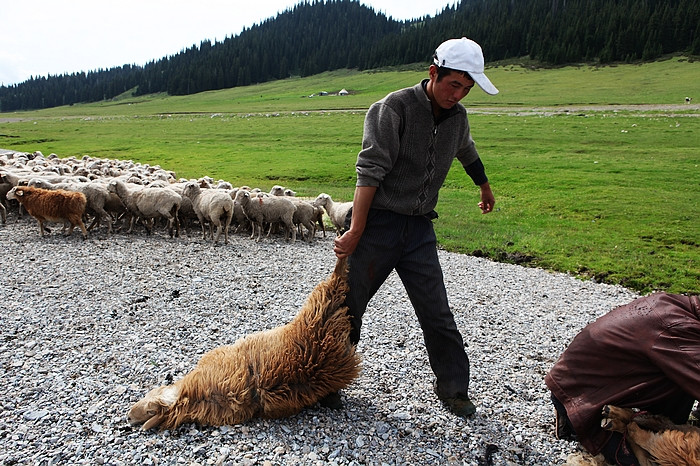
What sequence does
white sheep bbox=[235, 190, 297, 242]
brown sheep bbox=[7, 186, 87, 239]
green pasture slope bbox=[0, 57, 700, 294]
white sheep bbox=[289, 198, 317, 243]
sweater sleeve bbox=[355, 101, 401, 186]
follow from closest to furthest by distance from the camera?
sweater sleeve bbox=[355, 101, 401, 186] < brown sheep bbox=[7, 186, 87, 239] < green pasture slope bbox=[0, 57, 700, 294] < white sheep bbox=[235, 190, 297, 242] < white sheep bbox=[289, 198, 317, 243]

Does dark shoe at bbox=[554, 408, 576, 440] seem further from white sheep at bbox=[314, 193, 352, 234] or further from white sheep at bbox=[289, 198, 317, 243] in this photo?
white sheep at bbox=[289, 198, 317, 243]

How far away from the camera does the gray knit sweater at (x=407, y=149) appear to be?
4219 mm

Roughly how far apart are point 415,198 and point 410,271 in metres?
0.71

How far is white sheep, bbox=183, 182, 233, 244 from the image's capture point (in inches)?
507

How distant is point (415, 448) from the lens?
4.40 metres

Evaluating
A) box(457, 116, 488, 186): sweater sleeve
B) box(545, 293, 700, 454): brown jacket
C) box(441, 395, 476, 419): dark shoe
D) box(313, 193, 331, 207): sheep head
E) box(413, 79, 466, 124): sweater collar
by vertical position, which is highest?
box(413, 79, 466, 124): sweater collar

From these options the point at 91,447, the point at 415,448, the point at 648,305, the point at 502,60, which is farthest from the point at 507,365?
the point at 502,60

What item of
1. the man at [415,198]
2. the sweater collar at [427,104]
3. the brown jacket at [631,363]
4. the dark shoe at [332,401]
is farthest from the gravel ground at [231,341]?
the sweater collar at [427,104]

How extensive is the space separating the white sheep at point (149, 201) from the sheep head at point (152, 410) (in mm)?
9170

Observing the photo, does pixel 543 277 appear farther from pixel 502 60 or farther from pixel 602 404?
pixel 502 60

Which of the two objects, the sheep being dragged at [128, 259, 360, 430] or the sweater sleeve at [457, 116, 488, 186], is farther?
the sweater sleeve at [457, 116, 488, 186]

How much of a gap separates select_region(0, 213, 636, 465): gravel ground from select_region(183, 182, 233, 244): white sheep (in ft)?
3.55

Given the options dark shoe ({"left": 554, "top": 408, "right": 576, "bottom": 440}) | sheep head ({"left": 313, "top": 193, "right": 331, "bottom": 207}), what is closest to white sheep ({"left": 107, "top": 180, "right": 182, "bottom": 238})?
sheep head ({"left": 313, "top": 193, "right": 331, "bottom": 207})

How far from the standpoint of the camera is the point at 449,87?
4.10 metres
